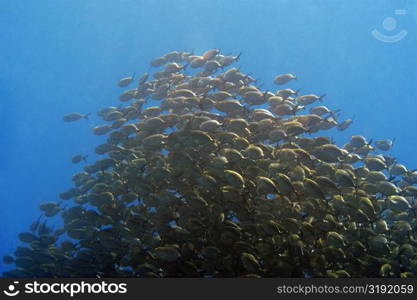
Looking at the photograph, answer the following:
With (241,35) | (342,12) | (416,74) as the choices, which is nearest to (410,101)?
(416,74)

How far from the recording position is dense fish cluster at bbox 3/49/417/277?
481 centimetres

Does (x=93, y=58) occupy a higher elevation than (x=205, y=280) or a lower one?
higher

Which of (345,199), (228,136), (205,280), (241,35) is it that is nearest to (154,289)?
(205,280)

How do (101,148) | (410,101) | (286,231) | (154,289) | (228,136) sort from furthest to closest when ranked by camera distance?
(410,101)
(101,148)
(228,136)
(286,231)
(154,289)

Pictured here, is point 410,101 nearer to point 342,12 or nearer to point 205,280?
point 342,12

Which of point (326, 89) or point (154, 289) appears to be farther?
point (326, 89)

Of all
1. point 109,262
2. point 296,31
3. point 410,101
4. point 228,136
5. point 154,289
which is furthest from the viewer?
point 410,101

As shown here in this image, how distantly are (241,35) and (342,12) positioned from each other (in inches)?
335

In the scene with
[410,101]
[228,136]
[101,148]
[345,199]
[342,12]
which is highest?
[342,12]

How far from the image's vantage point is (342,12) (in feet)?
101

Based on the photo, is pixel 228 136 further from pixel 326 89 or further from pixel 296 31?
pixel 326 89

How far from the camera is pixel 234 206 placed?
4.90 meters

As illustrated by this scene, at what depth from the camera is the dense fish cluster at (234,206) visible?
4.81 meters

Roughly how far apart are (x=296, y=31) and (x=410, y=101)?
1351 centimetres
